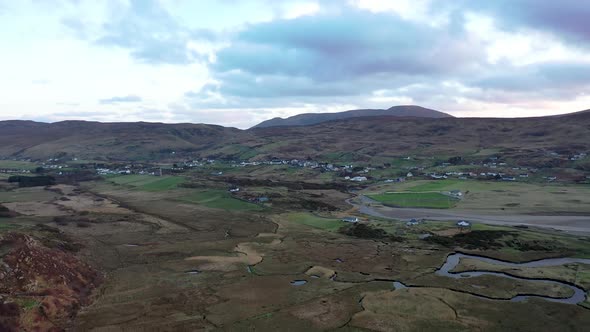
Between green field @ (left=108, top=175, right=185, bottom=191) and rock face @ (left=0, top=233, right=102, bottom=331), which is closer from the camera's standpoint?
rock face @ (left=0, top=233, right=102, bottom=331)

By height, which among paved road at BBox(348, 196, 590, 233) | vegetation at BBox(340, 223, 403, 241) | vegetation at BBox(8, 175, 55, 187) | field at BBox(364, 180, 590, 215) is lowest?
paved road at BBox(348, 196, 590, 233)

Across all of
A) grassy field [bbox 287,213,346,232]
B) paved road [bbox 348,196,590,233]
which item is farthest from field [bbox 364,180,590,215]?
grassy field [bbox 287,213,346,232]

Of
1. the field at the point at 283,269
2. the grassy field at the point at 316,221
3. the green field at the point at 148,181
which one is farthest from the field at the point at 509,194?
the green field at the point at 148,181

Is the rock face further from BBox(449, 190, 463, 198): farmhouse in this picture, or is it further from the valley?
BBox(449, 190, 463, 198): farmhouse

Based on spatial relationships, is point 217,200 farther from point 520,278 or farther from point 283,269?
point 520,278

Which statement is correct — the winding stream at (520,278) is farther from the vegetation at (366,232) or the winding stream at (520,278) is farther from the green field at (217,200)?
the green field at (217,200)

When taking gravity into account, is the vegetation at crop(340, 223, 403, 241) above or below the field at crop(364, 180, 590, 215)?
below

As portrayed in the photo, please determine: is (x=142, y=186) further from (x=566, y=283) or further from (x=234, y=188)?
(x=566, y=283)
